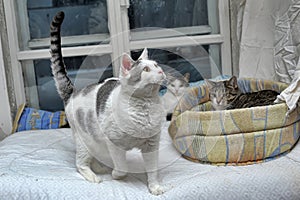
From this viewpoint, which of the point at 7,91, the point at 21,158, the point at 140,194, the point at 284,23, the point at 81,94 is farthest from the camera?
Answer: the point at 7,91

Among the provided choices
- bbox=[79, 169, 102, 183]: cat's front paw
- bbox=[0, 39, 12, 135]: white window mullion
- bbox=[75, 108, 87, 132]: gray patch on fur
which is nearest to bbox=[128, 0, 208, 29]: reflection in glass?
bbox=[0, 39, 12, 135]: white window mullion

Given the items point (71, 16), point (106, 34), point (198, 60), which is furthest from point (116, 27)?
point (198, 60)

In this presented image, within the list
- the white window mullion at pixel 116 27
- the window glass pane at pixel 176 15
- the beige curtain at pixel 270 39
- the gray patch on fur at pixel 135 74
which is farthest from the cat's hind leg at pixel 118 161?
the window glass pane at pixel 176 15

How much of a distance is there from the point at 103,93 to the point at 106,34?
98 cm

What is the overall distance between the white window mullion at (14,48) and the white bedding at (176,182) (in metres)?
0.83

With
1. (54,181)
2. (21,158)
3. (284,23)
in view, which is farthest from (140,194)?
(284,23)

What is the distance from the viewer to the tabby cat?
1700 millimetres

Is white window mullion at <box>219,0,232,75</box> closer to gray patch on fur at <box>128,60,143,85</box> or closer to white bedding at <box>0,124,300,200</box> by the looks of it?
white bedding at <box>0,124,300,200</box>

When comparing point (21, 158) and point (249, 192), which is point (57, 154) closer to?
point (21, 158)

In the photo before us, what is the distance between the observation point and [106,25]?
2.26 metres

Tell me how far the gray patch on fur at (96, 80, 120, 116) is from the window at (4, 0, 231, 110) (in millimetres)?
740

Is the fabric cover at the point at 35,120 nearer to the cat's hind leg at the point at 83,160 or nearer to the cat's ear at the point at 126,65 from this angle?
the cat's hind leg at the point at 83,160

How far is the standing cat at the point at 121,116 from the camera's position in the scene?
1200 mm

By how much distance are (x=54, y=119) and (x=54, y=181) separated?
880 millimetres
